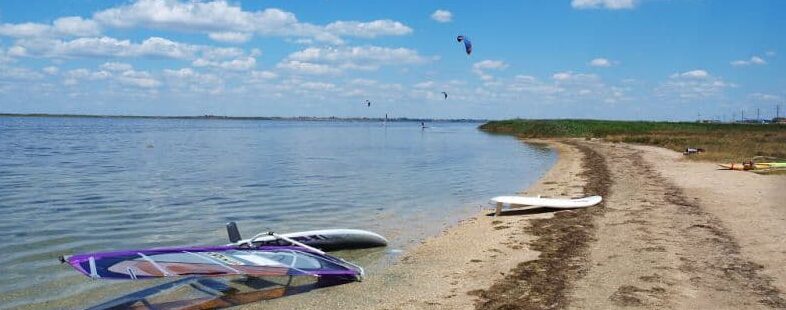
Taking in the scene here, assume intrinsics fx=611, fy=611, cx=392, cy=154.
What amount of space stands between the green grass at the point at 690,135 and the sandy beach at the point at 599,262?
18699 mm

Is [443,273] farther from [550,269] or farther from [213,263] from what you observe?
[213,263]

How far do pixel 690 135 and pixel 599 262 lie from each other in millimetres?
56397

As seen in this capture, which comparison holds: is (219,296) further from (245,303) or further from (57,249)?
(57,249)

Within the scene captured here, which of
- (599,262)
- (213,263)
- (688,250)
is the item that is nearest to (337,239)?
(213,263)

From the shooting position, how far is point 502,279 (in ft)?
28.6

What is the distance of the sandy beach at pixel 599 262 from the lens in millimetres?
7648

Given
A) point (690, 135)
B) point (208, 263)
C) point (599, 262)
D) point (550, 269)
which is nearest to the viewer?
point (208, 263)

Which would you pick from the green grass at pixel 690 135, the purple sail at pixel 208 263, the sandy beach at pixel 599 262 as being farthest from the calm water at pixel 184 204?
the green grass at pixel 690 135

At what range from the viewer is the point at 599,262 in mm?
9336

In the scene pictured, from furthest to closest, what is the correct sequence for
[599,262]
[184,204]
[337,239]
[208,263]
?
1. [184,204]
2. [337,239]
3. [599,262]
4. [208,263]

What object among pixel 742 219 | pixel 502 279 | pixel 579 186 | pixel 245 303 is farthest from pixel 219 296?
pixel 579 186

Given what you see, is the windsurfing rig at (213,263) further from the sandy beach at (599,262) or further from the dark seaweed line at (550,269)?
the dark seaweed line at (550,269)

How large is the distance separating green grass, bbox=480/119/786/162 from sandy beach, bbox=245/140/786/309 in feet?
61.3

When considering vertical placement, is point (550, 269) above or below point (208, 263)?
below
